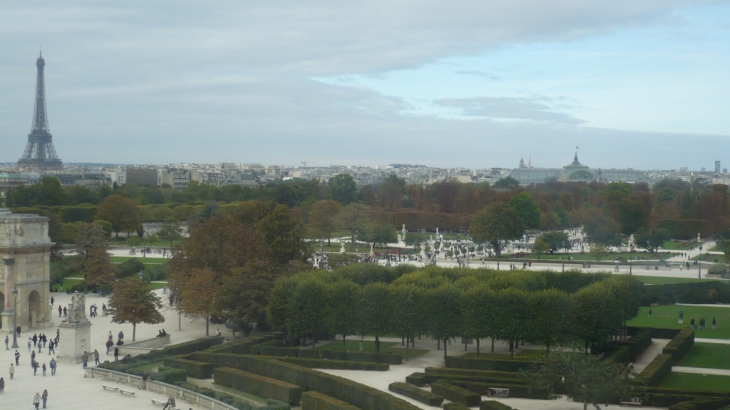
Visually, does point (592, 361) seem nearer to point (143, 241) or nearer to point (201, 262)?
point (201, 262)

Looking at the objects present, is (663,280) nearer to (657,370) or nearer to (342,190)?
(657,370)

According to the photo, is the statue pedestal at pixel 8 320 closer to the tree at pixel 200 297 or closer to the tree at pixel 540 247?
the tree at pixel 200 297

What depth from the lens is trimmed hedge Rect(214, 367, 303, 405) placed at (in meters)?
28.6

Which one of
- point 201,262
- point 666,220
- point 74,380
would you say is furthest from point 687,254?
point 74,380

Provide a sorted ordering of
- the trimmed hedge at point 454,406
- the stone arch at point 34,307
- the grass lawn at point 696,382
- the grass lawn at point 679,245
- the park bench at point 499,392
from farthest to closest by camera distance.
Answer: the grass lawn at point 679,245 → the stone arch at point 34,307 → the grass lawn at point 696,382 → the park bench at point 499,392 → the trimmed hedge at point 454,406

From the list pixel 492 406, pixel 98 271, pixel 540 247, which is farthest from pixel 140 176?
pixel 492 406

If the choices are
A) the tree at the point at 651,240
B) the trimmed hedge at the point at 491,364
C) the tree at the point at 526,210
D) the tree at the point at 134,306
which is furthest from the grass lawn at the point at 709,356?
the tree at the point at 526,210

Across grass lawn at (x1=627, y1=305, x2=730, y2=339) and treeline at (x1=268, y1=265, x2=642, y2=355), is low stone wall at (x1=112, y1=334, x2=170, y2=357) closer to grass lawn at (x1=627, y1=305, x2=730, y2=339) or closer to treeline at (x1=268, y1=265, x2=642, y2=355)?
treeline at (x1=268, y1=265, x2=642, y2=355)

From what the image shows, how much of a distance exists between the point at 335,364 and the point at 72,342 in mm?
10290

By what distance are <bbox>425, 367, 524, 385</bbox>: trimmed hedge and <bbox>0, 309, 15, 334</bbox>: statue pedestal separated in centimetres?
2039

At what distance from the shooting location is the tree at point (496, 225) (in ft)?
242

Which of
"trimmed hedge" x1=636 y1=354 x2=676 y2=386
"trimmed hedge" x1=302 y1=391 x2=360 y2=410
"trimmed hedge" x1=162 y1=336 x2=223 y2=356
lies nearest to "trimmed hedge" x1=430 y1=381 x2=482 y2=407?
"trimmed hedge" x1=302 y1=391 x2=360 y2=410

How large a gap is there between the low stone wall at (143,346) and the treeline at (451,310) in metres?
4.81

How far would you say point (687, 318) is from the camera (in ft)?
147
